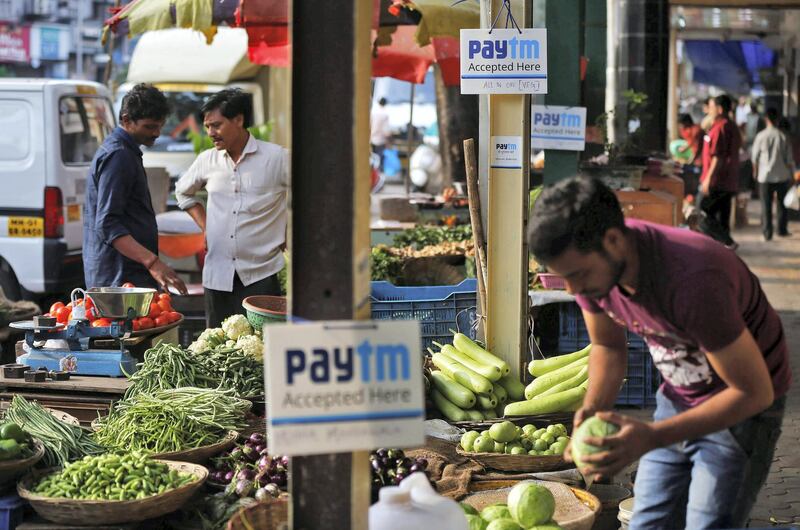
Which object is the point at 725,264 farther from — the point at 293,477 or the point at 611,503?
the point at 611,503

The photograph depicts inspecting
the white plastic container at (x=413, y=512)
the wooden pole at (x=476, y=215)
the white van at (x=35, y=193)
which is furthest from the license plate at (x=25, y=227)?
the white plastic container at (x=413, y=512)

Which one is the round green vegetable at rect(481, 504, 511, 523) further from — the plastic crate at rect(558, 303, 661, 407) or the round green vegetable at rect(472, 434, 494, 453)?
the plastic crate at rect(558, 303, 661, 407)

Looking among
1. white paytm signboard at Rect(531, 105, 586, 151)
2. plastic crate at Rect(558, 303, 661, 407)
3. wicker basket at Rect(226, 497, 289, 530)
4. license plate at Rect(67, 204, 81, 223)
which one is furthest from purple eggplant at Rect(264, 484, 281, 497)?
license plate at Rect(67, 204, 81, 223)

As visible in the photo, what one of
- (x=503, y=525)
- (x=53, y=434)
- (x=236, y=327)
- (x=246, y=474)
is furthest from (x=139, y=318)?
(x=503, y=525)

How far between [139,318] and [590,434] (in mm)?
3761

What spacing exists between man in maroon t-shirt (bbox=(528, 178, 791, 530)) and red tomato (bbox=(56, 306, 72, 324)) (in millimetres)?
3710

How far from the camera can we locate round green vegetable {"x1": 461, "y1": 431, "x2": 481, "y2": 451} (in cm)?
524

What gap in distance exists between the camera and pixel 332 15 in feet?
9.62

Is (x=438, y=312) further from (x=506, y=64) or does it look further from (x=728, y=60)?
(x=728, y=60)

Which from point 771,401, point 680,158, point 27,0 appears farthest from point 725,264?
point 27,0

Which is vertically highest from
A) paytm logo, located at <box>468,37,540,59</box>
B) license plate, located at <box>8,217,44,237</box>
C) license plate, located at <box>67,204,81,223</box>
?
paytm logo, located at <box>468,37,540,59</box>

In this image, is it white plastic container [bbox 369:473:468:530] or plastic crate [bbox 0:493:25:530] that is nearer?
white plastic container [bbox 369:473:468:530]

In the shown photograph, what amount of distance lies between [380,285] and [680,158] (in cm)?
1582

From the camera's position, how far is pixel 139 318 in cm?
630
